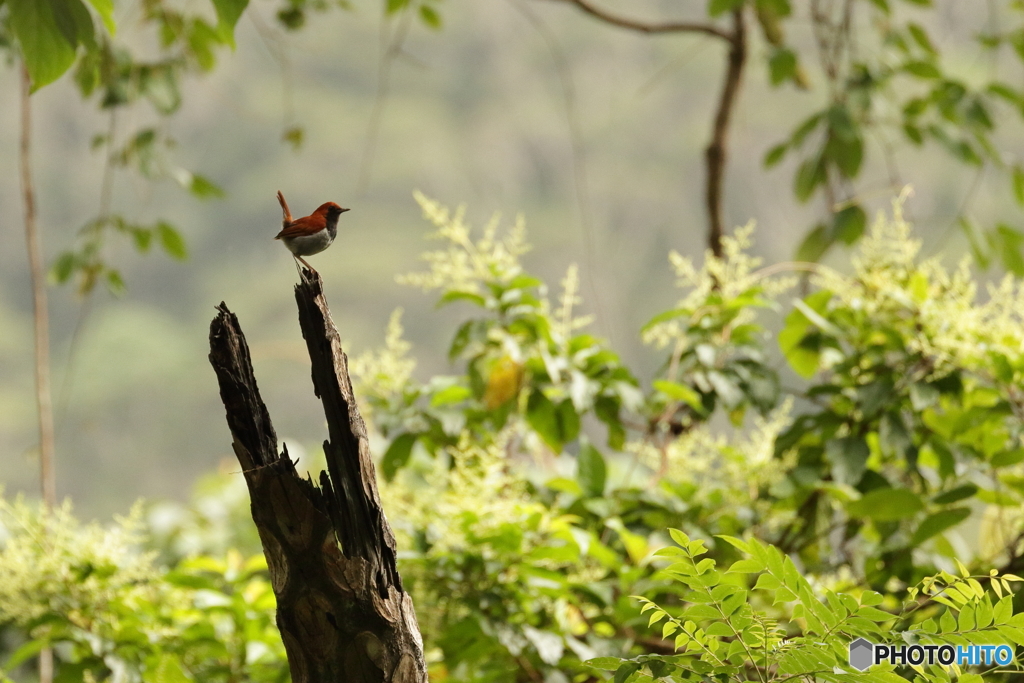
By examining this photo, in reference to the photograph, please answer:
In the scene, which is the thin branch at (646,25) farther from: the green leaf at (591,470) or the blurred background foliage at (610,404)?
the green leaf at (591,470)

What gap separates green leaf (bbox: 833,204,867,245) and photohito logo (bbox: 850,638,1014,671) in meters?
0.95

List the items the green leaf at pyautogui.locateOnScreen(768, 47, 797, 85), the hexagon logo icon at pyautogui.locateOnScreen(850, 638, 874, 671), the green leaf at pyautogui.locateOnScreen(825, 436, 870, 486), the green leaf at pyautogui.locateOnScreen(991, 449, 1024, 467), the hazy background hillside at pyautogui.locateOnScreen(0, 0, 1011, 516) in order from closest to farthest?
the hexagon logo icon at pyautogui.locateOnScreen(850, 638, 874, 671) → the green leaf at pyautogui.locateOnScreen(991, 449, 1024, 467) → the green leaf at pyautogui.locateOnScreen(825, 436, 870, 486) → the green leaf at pyautogui.locateOnScreen(768, 47, 797, 85) → the hazy background hillside at pyautogui.locateOnScreen(0, 0, 1011, 516)

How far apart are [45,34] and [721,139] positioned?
1.51m

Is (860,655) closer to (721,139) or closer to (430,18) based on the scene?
(721,139)

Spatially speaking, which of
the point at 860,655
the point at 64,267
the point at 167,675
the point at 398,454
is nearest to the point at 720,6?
the point at 398,454

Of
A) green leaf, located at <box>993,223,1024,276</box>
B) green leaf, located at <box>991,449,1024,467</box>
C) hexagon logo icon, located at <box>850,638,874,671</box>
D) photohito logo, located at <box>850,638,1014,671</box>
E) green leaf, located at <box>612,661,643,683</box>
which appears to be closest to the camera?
green leaf, located at <box>612,661,643,683</box>

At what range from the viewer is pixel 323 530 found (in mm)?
616

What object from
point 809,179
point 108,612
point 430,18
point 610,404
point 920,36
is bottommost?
point 108,612

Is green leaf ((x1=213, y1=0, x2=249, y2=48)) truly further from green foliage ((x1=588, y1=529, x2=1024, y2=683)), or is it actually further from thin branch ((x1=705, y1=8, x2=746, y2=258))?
thin branch ((x1=705, y1=8, x2=746, y2=258))

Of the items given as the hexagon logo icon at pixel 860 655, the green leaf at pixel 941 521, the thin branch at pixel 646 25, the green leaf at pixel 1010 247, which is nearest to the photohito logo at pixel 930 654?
the hexagon logo icon at pixel 860 655

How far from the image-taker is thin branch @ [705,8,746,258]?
6.06 feet

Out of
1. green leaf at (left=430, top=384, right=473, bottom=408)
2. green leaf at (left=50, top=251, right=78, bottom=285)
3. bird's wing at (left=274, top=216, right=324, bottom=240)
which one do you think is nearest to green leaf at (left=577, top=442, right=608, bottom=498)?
green leaf at (left=430, top=384, right=473, bottom=408)

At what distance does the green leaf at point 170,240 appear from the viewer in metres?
1.72

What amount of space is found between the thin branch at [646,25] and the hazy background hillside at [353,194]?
4.76 feet
